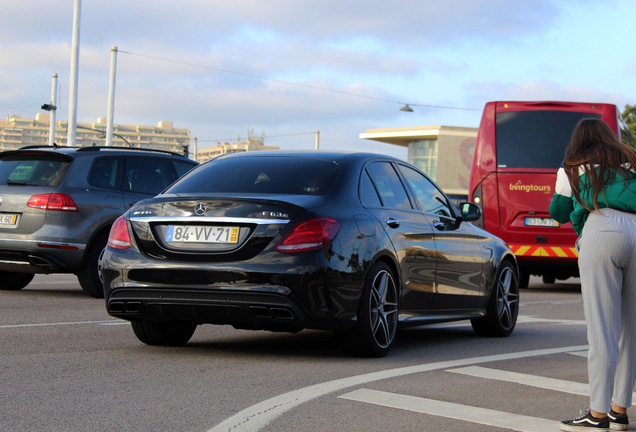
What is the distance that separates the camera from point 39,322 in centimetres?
862

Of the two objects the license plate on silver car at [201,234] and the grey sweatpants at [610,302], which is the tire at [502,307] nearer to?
the license plate on silver car at [201,234]

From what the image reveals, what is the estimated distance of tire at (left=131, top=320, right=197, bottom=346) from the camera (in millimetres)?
7312

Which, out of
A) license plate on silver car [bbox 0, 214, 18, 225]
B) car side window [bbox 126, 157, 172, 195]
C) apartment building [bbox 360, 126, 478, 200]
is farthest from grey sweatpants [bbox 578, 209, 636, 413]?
apartment building [bbox 360, 126, 478, 200]

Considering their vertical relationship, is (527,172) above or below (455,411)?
above

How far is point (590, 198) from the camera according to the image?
4750 millimetres

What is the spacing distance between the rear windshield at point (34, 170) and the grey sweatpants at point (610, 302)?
7.79 m

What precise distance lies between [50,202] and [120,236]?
4512 millimetres

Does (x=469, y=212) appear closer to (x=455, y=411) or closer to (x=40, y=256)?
(x=455, y=411)

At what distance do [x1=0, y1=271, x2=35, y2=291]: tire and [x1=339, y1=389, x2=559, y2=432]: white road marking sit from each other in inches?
310

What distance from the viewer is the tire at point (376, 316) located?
22.2 feet

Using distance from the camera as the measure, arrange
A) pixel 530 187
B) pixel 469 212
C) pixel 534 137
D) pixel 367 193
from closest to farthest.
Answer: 1. pixel 367 193
2. pixel 469 212
3. pixel 530 187
4. pixel 534 137

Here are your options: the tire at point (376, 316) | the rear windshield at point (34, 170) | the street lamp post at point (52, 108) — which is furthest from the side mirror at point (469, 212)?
the street lamp post at point (52, 108)

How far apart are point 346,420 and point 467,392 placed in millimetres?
1225

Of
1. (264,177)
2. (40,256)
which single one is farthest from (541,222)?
(264,177)
